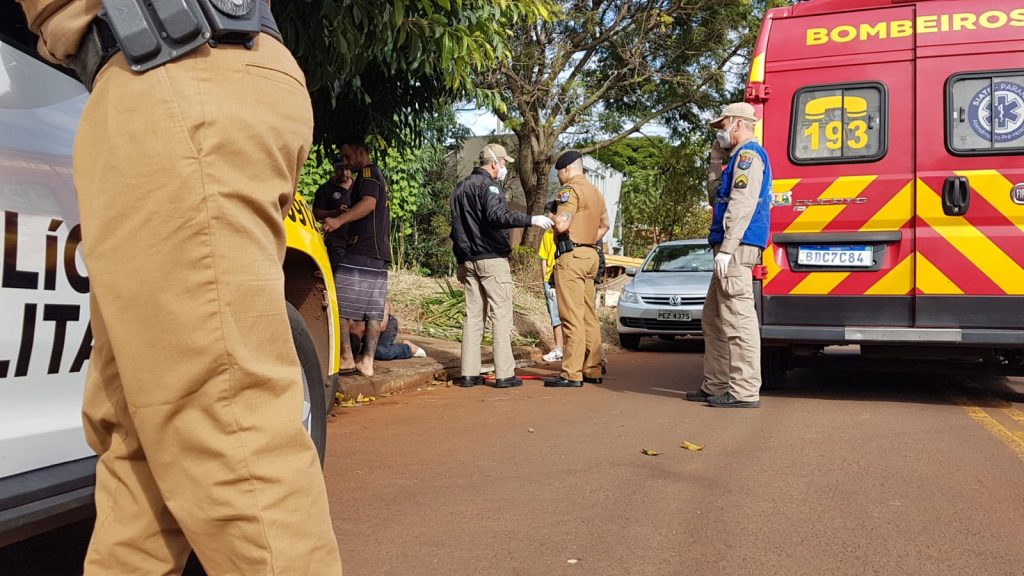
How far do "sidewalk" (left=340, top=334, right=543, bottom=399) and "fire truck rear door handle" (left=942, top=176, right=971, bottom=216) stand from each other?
4.28 meters

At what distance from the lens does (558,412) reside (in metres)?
6.43

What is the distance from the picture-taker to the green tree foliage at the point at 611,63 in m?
15.5

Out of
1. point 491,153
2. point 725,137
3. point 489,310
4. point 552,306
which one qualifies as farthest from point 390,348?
point 725,137

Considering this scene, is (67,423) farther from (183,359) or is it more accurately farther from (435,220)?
(435,220)

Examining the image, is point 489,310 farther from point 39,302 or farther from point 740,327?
point 39,302

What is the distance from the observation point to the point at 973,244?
6469mm

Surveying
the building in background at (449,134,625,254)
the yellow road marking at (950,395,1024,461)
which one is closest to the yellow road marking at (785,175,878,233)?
the yellow road marking at (950,395,1024,461)

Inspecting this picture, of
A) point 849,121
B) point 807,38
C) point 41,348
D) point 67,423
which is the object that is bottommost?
point 67,423

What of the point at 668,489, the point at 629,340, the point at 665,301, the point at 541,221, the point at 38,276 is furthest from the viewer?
the point at 629,340

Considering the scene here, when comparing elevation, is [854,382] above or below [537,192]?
below

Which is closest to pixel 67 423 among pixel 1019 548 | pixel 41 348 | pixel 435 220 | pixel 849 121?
pixel 41 348

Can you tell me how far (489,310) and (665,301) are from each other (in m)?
4.13

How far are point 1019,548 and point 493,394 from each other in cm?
453

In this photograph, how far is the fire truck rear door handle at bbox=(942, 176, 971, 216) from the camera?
648 cm
